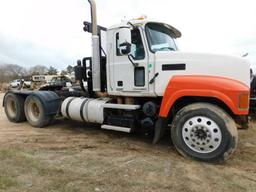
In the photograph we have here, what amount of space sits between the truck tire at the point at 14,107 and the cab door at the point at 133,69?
370 cm

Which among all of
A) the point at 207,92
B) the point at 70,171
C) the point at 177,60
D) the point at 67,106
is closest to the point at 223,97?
the point at 207,92

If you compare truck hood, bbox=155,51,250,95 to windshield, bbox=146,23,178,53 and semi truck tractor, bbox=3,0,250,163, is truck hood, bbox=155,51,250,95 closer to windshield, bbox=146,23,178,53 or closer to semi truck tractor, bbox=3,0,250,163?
semi truck tractor, bbox=3,0,250,163

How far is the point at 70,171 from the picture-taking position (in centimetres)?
343

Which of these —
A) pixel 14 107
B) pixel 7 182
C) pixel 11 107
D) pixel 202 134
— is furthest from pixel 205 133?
pixel 11 107

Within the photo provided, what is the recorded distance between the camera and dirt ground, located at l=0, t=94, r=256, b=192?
299 centimetres

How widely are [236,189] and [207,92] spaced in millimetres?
1546

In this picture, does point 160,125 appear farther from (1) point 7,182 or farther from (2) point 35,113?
(2) point 35,113

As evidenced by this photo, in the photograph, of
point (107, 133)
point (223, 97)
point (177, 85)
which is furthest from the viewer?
point (107, 133)

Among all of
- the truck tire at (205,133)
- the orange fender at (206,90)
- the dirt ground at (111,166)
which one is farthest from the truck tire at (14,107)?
the truck tire at (205,133)

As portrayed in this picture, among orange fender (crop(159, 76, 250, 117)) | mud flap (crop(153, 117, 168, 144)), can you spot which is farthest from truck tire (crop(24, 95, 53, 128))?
orange fender (crop(159, 76, 250, 117))

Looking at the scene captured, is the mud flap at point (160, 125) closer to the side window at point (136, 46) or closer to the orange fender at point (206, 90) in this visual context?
the orange fender at point (206, 90)

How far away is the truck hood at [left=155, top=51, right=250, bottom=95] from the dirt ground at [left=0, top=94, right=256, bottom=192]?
1.35 meters

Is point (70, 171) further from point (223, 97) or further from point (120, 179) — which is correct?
point (223, 97)

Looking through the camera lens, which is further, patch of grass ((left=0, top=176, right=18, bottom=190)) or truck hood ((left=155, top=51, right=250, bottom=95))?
truck hood ((left=155, top=51, right=250, bottom=95))
